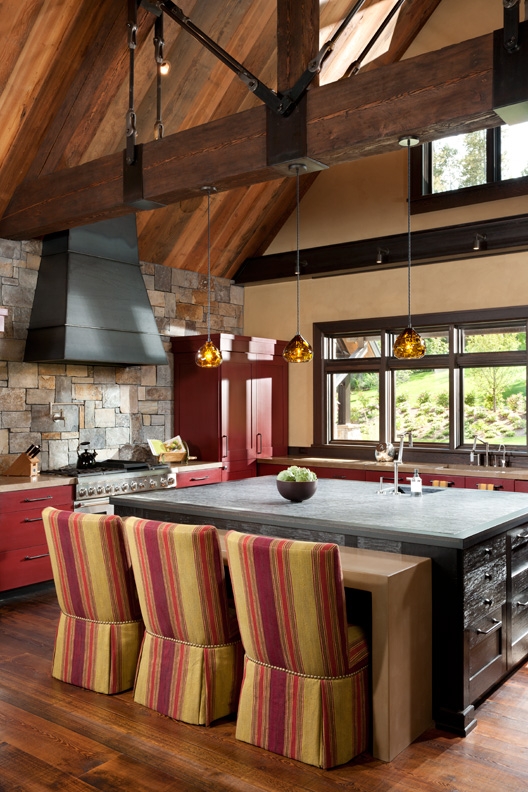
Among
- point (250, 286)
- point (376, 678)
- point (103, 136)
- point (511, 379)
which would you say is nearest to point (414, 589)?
point (376, 678)

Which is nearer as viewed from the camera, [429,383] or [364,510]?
[364,510]

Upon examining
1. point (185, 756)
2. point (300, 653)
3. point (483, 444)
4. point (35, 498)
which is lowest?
point (185, 756)

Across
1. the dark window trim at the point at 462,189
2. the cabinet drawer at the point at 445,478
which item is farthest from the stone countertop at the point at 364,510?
the dark window trim at the point at 462,189

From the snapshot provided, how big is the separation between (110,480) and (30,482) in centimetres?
77

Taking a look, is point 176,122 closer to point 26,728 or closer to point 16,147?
point 16,147

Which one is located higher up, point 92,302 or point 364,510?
point 92,302

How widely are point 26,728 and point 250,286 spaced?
6085mm

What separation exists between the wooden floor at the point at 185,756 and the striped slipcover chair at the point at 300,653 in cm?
10

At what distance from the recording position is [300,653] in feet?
9.73

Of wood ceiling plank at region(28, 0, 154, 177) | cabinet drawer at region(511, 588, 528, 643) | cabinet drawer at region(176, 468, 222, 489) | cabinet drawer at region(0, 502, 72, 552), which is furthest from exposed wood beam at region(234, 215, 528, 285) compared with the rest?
cabinet drawer at region(0, 502, 72, 552)

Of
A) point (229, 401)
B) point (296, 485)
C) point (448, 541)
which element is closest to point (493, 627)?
point (448, 541)

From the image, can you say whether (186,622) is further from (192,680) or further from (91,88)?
(91,88)

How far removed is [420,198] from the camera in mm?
7027

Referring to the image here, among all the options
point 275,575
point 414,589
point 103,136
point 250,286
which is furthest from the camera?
point 250,286
